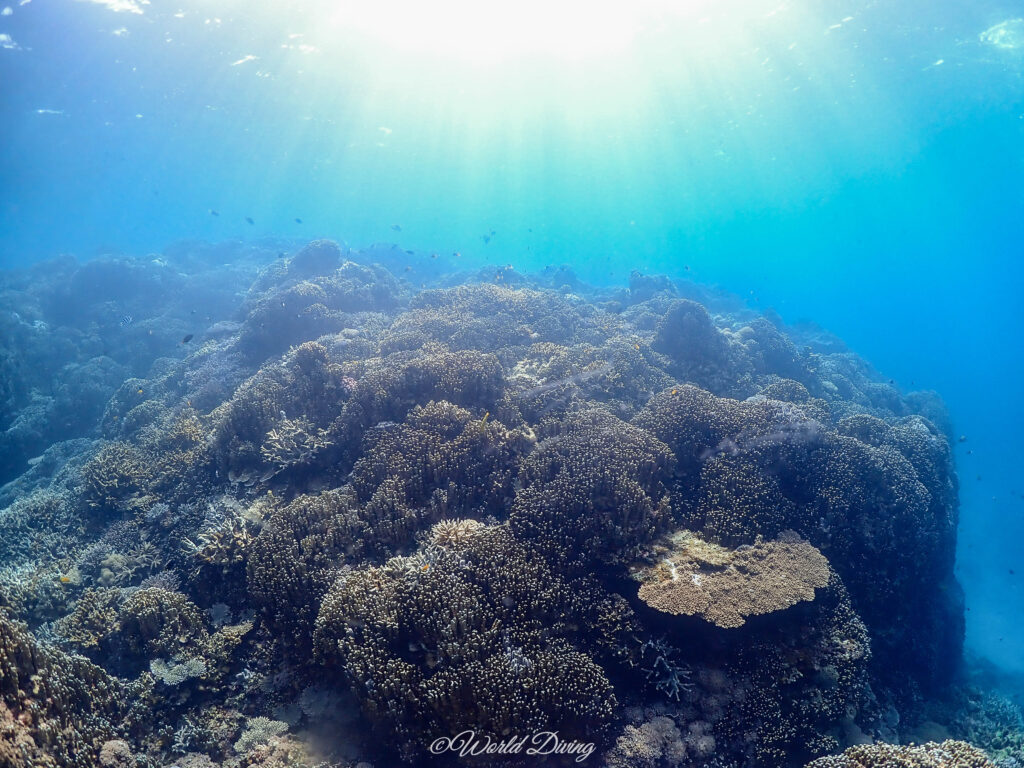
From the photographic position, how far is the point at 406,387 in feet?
33.8

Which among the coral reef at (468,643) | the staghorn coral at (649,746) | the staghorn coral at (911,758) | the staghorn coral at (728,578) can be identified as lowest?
the staghorn coral at (649,746)

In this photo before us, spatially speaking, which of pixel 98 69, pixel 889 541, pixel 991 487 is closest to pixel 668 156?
pixel 991 487

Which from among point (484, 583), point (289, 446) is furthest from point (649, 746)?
point (289, 446)

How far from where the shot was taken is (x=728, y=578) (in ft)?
21.9

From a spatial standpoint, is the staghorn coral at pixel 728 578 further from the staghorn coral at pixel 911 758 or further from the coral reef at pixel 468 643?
the staghorn coral at pixel 911 758

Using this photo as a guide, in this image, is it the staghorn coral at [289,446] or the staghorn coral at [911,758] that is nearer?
the staghorn coral at [911,758]

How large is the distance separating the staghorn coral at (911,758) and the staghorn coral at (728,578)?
61.4 inches

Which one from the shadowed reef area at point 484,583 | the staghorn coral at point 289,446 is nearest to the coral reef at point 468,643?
the shadowed reef area at point 484,583

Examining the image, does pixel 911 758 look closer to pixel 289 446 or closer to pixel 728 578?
pixel 728 578

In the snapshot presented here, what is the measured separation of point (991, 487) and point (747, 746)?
6790cm

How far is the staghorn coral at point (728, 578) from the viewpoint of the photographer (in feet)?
20.4

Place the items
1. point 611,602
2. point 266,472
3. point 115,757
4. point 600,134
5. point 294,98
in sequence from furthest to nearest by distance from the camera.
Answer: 1. point 600,134
2. point 294,98
3. point 266,472
4. point 611,602
5. point 115,757

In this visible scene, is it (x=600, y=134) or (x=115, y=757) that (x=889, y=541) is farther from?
(x=600, y=134)

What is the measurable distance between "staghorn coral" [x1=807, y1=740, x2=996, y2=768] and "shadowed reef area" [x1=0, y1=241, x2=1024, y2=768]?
0.12 feet
